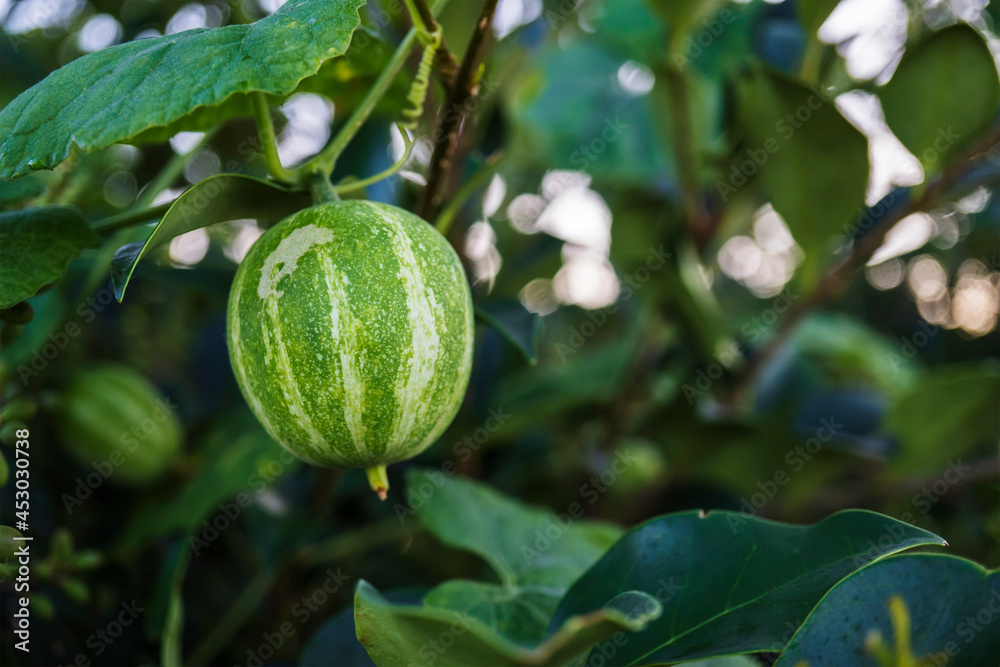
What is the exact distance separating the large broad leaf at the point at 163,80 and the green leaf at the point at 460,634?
30 cm

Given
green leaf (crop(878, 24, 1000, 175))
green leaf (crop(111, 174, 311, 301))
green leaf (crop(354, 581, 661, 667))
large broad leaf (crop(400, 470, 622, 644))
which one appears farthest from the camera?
green leaf (crop(878, 24, 1000, 175))

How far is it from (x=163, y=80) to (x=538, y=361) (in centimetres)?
80

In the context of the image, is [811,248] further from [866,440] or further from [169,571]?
[169,571]

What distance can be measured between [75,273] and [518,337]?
23.7 inches

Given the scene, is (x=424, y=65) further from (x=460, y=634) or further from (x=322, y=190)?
(x=460, y=634)

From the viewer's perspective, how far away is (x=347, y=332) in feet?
1.50

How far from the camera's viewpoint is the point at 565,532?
0.75 meters

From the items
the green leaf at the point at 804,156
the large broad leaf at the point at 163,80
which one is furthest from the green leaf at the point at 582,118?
the large broad leaf at the point at 163,80

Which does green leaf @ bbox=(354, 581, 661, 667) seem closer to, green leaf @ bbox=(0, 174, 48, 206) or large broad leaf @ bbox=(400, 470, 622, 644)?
large broad leaf @ bbox=(400, 470, 622, 644)

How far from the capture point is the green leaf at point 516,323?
63 cm

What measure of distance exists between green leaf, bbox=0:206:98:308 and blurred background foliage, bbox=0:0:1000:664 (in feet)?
0.40

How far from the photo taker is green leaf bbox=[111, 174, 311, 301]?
441 millimetres

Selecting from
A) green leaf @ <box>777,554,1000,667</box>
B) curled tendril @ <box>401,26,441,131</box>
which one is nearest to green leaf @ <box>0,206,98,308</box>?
curled tendril @ <box>401,26,441,131</box>

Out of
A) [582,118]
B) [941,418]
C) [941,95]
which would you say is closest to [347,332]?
[941,95]
